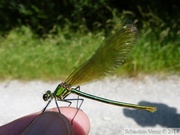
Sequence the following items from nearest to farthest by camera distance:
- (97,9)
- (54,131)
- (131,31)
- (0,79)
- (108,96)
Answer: (54,131) < (131,31) < (108,96) < (0,79) < (97,9)

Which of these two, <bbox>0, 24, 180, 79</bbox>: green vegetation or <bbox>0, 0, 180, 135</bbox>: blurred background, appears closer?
<bbox>0, 0, 180, 135</bbox>: blurred background

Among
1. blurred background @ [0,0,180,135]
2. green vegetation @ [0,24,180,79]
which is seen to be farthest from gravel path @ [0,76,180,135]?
green vegetation @ [0,24,180,79]

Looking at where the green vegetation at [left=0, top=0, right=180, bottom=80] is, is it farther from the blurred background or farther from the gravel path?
the gravel path

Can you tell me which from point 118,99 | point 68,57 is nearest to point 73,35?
point 68,57

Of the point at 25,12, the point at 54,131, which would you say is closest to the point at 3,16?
the point at 25,12

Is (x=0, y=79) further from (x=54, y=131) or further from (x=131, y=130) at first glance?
(x=54, y=131)

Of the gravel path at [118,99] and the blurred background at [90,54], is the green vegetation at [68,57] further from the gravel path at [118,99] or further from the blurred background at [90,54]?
the gravel path at [118,99]

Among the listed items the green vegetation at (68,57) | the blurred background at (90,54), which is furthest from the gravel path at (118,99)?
the green vegetation at (68,57)

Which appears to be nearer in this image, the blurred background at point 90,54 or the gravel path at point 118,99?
the gravel path at point 118,99
